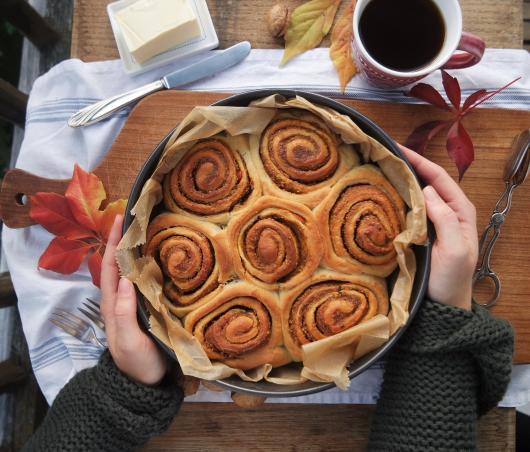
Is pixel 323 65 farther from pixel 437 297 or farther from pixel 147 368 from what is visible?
pixel 147 368

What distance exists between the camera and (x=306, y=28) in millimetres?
1277

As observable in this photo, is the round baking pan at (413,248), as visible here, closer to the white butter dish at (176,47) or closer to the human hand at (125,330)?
the human hand at (125,330)

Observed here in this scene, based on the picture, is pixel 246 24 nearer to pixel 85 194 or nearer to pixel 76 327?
pixel 85 194

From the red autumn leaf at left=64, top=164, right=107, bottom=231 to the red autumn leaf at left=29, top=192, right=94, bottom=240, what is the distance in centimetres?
3

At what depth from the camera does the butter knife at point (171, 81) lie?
124 cm

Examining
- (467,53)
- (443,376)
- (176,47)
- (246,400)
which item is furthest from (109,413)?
(467,53)

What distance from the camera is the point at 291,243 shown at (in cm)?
105

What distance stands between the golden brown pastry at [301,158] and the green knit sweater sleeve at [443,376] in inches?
12.4

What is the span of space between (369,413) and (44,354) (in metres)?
0.78

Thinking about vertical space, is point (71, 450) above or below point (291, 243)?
below

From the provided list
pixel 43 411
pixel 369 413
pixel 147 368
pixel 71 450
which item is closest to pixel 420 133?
pixel 369 413

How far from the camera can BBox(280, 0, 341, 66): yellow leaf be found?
1.27 meters

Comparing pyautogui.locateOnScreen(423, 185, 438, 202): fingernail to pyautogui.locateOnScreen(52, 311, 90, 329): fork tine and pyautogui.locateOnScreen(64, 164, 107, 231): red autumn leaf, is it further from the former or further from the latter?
pyautogui.locateOnScreen(52, 311, 90, 329): fork tine

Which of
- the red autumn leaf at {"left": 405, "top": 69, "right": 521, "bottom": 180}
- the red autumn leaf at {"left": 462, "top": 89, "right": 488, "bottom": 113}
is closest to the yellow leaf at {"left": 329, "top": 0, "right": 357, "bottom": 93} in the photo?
the red autumn leaf at {"left": 405, "top": 69, "right": 521, "bottom": 180}
